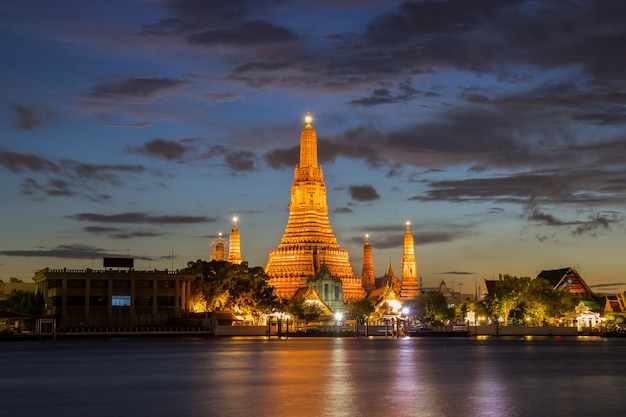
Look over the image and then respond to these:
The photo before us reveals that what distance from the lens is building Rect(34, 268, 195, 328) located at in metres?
145

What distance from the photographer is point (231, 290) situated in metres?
154

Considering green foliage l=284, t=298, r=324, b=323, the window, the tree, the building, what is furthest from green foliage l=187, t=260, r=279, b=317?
the tree

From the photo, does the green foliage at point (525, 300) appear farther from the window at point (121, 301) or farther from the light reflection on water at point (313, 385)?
the light reflection on water at point (313, 385)

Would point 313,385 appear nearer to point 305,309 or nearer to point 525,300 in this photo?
point 525,300

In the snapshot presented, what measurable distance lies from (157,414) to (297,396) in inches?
342

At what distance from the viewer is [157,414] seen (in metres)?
41.7

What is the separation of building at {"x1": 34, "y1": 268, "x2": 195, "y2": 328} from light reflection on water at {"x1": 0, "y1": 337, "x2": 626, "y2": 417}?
6092cm

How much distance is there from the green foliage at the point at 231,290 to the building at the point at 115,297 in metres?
2.80

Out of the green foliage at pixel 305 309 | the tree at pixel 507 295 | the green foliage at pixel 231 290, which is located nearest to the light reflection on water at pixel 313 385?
the tree at pixel 507 295

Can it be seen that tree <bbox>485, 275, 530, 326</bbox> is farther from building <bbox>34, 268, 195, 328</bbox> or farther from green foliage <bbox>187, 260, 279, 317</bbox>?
building <bbox>34, 268, 195, 328</bbox>

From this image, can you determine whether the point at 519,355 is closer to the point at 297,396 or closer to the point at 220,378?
the point at 220,378

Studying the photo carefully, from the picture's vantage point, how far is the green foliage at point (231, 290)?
153375 millimetres

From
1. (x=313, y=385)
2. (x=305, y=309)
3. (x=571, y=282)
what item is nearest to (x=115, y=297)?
(x=305, y=309)

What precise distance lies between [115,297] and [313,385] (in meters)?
97.5
